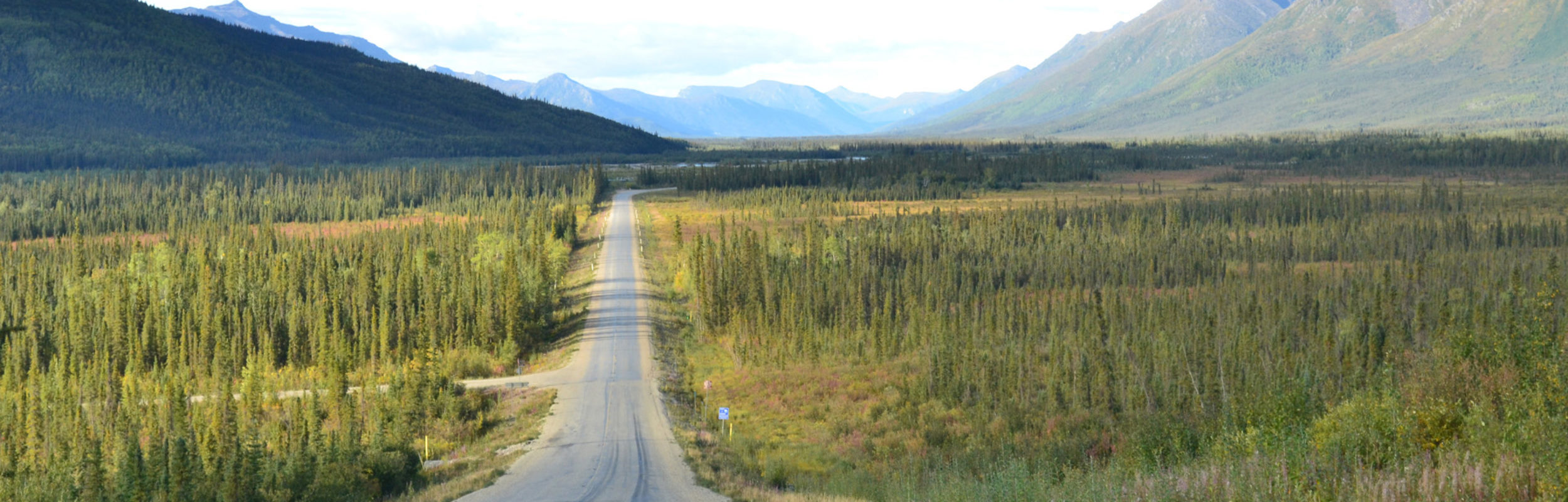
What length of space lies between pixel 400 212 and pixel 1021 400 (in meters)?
150

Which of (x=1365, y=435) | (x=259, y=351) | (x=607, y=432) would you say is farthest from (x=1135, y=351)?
(x=259, y=351)

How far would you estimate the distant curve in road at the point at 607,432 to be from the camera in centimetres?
4266

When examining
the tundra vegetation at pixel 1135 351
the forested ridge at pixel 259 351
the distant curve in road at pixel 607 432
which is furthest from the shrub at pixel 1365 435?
the forested ridge at pixel 259 351

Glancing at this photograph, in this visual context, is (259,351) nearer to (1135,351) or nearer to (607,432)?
(607,432)

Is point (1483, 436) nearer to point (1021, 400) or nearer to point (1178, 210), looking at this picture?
point (1021, 400)

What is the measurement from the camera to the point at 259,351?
95.4m

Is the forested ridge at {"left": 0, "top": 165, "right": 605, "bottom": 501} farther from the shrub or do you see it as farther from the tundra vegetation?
the shrub

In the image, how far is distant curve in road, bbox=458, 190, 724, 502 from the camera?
4266 centimetres

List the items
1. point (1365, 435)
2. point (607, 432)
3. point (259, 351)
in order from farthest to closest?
point (259, 351), point (607, 432), point (1365, 435)

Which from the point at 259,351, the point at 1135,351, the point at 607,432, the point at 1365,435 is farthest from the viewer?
the point at 259,351

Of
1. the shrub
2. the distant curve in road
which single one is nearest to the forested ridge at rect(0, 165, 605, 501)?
the distant curve in road

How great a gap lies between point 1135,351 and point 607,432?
3203 cm

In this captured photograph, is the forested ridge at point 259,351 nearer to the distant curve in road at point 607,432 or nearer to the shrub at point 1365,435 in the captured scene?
the distant curve in road at point 607,432

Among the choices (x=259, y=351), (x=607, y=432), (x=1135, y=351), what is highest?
(x=1135, y=351)
